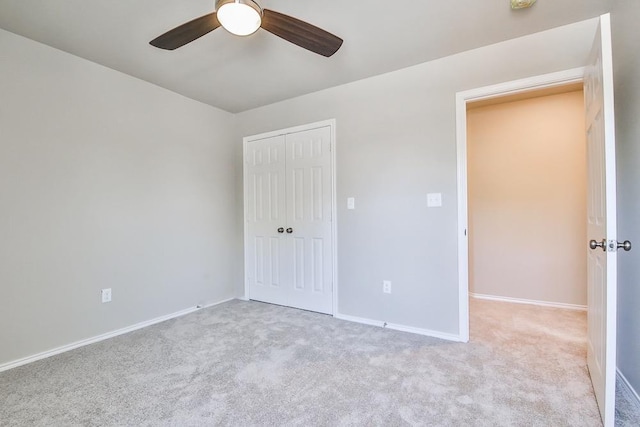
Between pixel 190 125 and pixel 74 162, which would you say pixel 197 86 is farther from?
pixel 74 162

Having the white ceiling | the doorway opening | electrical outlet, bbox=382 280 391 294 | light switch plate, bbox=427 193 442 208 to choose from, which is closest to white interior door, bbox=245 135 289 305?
the white ceiling

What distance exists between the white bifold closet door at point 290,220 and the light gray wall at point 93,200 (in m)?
0.49

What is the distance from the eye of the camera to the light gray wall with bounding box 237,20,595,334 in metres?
2.28

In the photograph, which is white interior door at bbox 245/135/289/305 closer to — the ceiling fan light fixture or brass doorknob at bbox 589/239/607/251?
the ceiling fan light fixture

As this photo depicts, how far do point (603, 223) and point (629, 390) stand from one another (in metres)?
1.02

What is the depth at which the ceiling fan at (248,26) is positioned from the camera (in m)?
1.36

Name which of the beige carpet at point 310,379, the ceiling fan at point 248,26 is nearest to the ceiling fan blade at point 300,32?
the ceiling fan at point 248,26

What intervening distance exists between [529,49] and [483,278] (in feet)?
8.35

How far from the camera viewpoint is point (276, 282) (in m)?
3.41

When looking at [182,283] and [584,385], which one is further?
[182,283]

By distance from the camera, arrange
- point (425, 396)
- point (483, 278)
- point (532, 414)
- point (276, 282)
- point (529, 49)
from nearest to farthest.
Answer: point (532, 414) → point (425, 396) → point (529, 49) → point (276, 282) → point (483, 278)

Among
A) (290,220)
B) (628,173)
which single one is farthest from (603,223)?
(290,220)

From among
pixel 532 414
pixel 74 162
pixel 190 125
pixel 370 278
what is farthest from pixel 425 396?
pixel 190 125

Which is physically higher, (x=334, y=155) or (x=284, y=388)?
(x=334, y=155)
